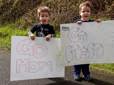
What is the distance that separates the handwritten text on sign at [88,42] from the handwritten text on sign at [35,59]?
18 cm

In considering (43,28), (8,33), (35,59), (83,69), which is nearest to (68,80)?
(83,69)

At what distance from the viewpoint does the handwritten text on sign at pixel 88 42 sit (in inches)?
243

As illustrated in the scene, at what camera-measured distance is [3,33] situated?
425 inches

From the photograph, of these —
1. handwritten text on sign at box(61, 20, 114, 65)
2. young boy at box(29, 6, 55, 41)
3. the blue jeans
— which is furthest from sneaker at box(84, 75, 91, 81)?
young boy at box(29, 6, 55, 41)

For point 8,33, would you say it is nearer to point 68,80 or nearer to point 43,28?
point 43,28

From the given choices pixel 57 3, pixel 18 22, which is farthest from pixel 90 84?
pixel 18 22

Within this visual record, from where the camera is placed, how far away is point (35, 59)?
6.08m

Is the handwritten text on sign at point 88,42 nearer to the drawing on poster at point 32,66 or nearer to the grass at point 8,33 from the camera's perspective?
the drawing on poster at point 32,66

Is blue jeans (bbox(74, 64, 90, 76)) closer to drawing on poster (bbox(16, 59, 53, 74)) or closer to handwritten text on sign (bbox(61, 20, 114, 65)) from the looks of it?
handwritten text on sign (bbox(61, 20, 114, 65))

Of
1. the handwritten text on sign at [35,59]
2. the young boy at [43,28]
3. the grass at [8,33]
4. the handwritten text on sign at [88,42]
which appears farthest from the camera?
the grass at [8,33]

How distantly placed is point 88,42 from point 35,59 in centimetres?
92

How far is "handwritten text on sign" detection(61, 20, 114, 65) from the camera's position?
618cm

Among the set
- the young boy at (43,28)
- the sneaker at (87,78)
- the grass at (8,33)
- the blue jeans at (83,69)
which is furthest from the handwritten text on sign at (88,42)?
the grass at (8,33)

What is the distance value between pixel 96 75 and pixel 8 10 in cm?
623
